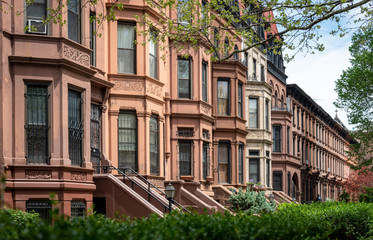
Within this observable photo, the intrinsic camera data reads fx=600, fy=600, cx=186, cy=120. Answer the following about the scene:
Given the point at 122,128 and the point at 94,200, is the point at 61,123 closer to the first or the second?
the point at 94,200

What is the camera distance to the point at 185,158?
28.9 metres

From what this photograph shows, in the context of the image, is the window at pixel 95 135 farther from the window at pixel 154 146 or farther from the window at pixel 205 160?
the window at pixel 205 160

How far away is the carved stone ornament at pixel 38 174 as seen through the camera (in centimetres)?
1750

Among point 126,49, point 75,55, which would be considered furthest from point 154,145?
point 75,55

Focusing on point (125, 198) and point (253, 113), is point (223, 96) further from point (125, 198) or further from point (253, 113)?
point (125, 198)

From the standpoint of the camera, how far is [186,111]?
2861 centimetres

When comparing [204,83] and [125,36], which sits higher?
[125,36]

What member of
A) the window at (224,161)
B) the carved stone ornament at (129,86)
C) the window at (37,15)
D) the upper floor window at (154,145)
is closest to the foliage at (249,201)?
the upper floor window at (154,145)

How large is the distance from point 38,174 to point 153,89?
8.47 m

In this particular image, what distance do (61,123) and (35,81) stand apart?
1.47 metres

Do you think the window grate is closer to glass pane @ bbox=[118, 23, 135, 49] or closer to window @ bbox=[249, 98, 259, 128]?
glass pane @ bbox=[118, 23, 135, 49]

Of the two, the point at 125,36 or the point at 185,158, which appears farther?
the point at 185,158

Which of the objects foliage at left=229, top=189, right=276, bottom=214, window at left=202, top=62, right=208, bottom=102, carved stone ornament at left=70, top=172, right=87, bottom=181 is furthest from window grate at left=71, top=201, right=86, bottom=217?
window at left=202, top=62, right=208, bottom=102

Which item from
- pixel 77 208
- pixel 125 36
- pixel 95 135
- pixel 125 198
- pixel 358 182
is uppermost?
pixel 125 36
